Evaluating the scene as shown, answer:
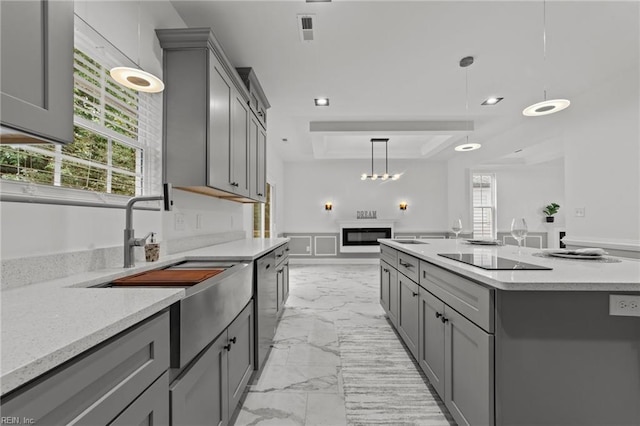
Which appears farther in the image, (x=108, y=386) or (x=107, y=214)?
(x=107, y=214)

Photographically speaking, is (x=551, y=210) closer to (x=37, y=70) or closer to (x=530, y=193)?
(x=530, y=193)

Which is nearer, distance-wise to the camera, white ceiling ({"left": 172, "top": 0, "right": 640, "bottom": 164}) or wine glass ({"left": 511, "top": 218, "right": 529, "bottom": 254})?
wine glass ({"left": 511, "top": 218, "right": 529, "bottom": 254})

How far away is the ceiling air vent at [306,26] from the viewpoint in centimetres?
234

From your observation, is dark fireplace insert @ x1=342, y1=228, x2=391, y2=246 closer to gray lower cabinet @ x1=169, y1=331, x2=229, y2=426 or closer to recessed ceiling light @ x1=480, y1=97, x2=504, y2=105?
recessed ceiling light @ x1=480, y1=97, x2=504, y2=105

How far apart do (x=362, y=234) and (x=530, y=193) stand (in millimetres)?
5163

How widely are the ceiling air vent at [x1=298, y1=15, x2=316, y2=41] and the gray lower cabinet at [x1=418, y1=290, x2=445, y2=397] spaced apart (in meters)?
2.30

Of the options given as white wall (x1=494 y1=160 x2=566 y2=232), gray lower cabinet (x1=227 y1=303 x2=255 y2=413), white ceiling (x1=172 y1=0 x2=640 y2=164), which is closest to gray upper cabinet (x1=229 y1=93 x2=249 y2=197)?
white ceiling (x1=172 y1=0 x2=640 y2=164)

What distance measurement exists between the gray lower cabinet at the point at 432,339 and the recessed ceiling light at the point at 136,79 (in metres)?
1.94

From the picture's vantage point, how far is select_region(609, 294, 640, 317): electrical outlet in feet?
3.76

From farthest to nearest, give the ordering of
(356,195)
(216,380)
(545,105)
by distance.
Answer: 1. (356,195)
2. (545,105)
3. (216,380)

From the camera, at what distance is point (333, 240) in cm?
Result: 796

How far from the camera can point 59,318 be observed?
2.38ft

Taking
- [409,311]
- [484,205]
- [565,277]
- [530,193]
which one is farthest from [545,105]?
[530,193]

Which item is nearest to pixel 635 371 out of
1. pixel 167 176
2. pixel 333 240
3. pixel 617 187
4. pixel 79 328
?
pixel 79 328
